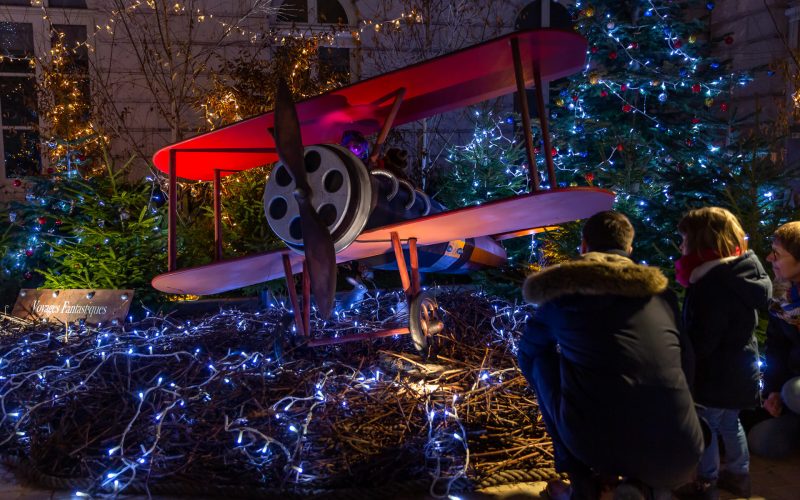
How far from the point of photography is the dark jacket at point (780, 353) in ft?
9.80

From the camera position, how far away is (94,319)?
18.1 ft

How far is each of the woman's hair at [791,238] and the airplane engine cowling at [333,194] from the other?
7.23 feet

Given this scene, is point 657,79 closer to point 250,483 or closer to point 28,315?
point 250,483

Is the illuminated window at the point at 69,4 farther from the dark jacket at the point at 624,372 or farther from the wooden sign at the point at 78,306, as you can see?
the dark jacket at the point at 624,372

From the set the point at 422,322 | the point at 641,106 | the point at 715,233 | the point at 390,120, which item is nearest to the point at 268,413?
the point at 422,322

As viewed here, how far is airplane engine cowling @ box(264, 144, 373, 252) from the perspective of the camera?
10.2ft

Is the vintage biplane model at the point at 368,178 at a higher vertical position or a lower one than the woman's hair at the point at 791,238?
higher

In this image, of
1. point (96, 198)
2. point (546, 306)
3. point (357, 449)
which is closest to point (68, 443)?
point (357, 449)

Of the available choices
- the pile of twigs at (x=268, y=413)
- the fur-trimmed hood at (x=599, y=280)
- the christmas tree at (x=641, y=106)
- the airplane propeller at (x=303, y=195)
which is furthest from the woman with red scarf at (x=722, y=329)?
the christmas tree at (x=641, y=106)

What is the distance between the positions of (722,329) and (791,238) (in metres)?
0.76

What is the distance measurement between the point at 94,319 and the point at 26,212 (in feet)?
8.56

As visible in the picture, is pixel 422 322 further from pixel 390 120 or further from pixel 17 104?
pixel 17 104

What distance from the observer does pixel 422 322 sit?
390 cm

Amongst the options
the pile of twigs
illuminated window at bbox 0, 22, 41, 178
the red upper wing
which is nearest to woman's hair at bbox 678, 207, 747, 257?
the red upper wing
